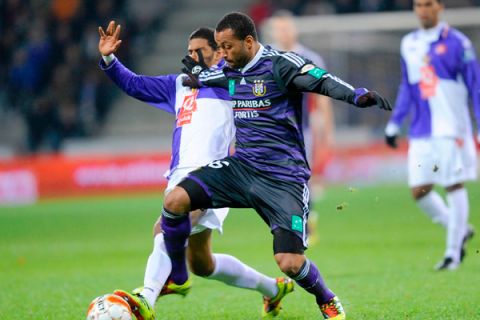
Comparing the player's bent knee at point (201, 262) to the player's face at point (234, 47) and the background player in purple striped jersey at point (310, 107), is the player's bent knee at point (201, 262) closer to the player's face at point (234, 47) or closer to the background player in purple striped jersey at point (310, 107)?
the player's face at point (234, 47)

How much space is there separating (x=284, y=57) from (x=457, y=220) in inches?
147

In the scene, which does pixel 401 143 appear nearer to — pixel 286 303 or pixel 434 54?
pixel 434 54

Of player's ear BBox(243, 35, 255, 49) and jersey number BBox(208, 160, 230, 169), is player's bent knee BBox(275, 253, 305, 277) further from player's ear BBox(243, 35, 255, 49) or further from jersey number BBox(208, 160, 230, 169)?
player's ear BBox(243, 35, 255, 49)

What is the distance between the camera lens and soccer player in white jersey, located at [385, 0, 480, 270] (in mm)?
9180

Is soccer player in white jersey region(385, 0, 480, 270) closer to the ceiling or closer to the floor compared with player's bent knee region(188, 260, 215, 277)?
closer to the ceiling

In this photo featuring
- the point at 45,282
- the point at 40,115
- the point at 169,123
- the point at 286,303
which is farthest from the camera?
the point at 169,123

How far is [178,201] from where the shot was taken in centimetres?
596

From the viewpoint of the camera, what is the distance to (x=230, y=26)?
604 centimetres

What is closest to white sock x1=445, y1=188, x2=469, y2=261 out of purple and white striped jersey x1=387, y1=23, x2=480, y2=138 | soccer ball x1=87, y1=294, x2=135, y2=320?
purple and white striped jersey x1=387, y1=23, x2=480, y2=138

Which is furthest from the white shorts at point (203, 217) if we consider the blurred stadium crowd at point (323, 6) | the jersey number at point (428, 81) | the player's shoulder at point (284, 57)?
the blurred stadium crowd at point (323, 6)

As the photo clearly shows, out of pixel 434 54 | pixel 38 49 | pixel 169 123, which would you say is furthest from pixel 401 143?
pixel 434 54

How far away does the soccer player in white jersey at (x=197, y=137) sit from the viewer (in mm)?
6516

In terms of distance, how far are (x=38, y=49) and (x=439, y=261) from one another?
48.7 ft

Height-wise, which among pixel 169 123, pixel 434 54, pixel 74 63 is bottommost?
pixel 169 123
